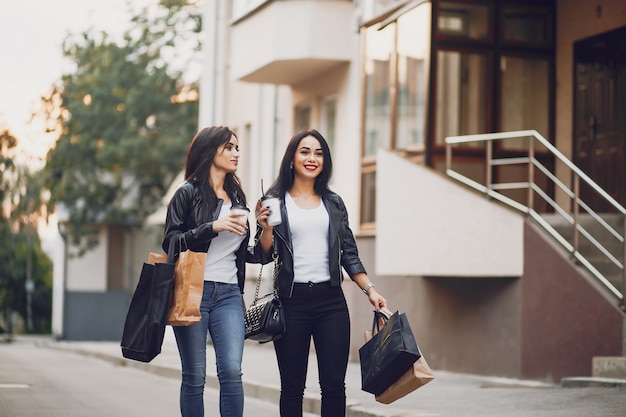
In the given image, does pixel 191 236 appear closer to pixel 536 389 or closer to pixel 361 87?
pixel 536 389

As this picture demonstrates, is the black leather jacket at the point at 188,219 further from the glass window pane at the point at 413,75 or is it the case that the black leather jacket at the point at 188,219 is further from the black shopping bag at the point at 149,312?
the glass window pane at the point at 413,75

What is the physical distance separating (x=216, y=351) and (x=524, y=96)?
36.4ft

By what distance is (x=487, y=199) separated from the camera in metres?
14.5

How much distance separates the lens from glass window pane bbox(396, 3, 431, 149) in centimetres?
1642

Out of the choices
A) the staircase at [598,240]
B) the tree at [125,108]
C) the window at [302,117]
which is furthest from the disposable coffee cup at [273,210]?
the tree at [125,108]

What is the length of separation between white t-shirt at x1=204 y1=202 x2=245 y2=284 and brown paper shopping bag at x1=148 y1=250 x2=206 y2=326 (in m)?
0.17

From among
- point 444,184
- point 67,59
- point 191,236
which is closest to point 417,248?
point 444,184

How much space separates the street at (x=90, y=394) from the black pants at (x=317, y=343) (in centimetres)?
451

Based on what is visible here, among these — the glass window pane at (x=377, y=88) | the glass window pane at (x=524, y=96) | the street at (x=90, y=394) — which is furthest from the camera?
the glass window pane at (x=377, y=88)

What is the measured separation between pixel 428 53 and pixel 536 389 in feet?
18.4

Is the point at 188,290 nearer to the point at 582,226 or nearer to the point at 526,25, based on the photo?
the point at 582,226

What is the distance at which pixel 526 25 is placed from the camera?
671 inches

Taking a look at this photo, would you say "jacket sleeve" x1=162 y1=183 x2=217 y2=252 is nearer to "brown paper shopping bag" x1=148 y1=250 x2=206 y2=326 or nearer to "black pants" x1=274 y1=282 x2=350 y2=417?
"brown paper shopping bag" x1=148 y1=250 x2=206 y2=326

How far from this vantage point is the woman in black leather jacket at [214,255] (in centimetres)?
664
